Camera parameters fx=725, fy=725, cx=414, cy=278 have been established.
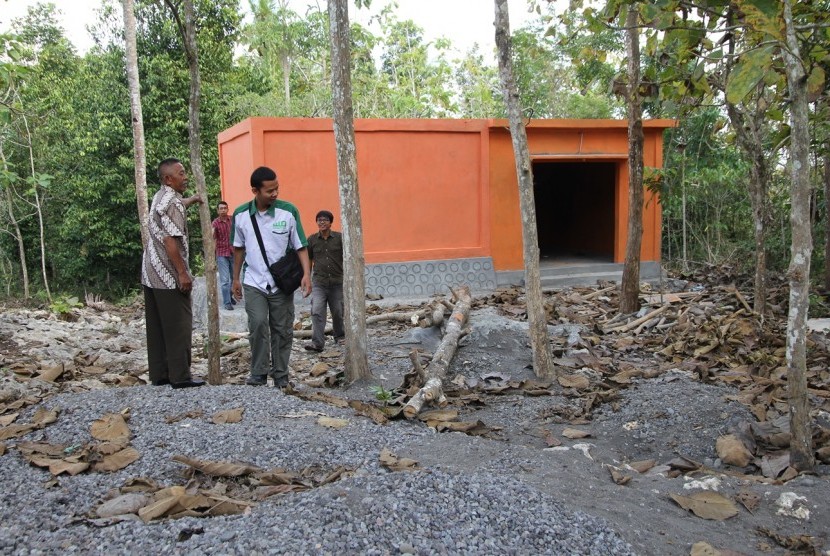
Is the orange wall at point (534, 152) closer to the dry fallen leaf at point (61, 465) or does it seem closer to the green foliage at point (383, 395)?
the green foliage at point (383, 395)

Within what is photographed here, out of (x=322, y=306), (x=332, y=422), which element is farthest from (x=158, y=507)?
(x=322, y=306)

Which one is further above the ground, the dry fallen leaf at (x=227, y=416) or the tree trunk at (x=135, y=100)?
the tree trunk at (x=135, y=100)

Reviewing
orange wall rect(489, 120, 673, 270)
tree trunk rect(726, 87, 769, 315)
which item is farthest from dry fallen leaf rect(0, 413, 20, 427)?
orange wall rect(489, 120, 673, 270)

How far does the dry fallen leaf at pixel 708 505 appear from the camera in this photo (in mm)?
3869

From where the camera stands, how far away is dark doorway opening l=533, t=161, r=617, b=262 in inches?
672

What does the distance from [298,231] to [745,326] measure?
5834 mm

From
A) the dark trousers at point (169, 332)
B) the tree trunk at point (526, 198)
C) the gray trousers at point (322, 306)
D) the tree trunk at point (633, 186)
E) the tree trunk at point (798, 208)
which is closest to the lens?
the tree trunk at point (798, 208)

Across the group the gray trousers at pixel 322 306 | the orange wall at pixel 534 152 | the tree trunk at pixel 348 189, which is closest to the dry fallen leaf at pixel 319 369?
the tree trunk at pixel 348 189

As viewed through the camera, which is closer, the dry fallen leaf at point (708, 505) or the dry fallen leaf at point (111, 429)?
the dry fallen leaf at point (708, 505)

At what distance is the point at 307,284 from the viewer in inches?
254

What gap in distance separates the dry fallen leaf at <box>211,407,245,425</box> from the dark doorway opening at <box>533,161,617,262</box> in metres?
11.9

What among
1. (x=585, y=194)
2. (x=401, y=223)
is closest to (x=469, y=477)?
(x=401, y=223)

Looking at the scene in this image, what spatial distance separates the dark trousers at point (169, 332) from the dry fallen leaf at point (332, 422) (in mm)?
1428

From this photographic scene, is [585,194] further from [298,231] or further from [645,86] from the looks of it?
[298,231]
